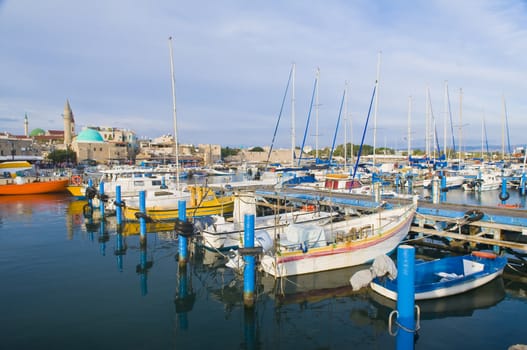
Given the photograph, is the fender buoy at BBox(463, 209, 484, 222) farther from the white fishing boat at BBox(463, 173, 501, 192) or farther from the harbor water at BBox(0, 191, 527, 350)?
the white fishing boat at BBox(463, 173, 501, 192)

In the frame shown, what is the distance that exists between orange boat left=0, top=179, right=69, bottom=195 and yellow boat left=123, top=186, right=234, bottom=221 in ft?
85.6

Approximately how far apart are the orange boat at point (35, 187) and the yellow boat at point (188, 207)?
26079mm

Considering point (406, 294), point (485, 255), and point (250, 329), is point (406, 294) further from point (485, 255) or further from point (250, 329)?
point (485, 255)

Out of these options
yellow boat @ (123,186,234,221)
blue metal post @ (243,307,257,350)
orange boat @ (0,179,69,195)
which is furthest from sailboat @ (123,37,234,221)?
orange boat @ (0,179,69,195)

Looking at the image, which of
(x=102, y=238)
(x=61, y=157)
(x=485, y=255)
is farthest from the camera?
(x=61, y=157)

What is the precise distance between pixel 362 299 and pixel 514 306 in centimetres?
530

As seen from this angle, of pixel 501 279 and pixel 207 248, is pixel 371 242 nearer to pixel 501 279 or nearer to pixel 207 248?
pixel 501 279

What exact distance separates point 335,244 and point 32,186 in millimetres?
45461

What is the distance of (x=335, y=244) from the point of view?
1548 centimetres

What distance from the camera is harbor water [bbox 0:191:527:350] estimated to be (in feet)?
33.6

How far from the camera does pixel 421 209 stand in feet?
66.3

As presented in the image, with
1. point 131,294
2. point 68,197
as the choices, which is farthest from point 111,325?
point 68,197

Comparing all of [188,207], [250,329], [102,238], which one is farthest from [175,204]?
[250,329]

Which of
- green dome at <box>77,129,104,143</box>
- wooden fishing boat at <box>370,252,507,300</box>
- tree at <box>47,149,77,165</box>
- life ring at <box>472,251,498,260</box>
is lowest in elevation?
wooden fishing boat at <box>370,252,507,300</box>
